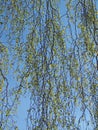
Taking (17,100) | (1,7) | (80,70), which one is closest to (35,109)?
(17,100)

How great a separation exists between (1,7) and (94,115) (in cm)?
98

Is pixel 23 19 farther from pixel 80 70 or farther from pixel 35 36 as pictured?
pixel 80 70

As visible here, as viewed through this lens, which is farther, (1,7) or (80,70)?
(1,7)

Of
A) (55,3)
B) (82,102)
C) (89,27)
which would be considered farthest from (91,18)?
(82,102)

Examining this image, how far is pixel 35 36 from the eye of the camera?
3074 mm

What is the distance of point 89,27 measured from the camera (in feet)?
9.88

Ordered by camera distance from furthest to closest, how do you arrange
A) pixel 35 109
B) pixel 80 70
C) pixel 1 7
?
1. pixel 1 7
2. pixel 80 70
3. pixel 35 109

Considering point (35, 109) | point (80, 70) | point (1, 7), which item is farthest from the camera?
point (1, 7)

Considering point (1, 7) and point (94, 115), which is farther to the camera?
point (1, 7)

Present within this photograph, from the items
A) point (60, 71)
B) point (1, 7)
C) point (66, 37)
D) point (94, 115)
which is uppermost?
point (1, 7)

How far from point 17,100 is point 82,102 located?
0.40 meters

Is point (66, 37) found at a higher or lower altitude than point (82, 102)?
higher

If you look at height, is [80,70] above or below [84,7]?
below

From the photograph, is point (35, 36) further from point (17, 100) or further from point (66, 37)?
point (17, 100)
